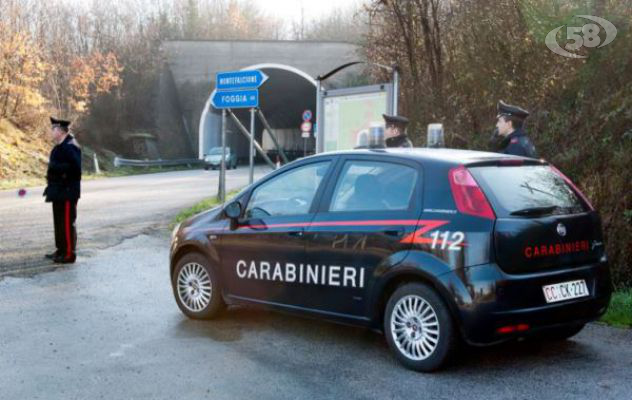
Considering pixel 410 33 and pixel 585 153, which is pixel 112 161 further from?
pixel 585 153

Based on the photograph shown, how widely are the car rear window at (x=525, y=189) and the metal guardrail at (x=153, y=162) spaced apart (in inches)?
1319

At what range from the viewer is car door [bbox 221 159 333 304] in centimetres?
556

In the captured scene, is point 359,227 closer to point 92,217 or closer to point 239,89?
point 239,89

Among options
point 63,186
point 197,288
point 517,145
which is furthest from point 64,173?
point 517,145

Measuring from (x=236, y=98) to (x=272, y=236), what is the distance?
8630 mm

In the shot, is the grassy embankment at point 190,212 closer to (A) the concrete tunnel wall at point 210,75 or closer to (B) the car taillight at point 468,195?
(B) the car taillight at point 468,195

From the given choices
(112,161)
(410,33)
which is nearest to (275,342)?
(410,33)

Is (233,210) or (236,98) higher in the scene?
(236,98)

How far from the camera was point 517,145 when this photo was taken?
6742mm

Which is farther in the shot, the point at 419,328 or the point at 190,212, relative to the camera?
the point at 190,212

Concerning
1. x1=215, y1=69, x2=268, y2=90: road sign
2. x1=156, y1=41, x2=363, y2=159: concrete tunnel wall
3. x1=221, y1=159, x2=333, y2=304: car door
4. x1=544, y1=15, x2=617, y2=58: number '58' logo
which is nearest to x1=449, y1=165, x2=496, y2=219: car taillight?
x1=221, y1=159, x2=333, y2=304: car door

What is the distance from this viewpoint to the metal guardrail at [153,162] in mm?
36803

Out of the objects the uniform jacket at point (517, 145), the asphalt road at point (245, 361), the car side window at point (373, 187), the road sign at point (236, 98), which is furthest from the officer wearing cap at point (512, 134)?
the road sign at point (236, 98)

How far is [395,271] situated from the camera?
479 cm
